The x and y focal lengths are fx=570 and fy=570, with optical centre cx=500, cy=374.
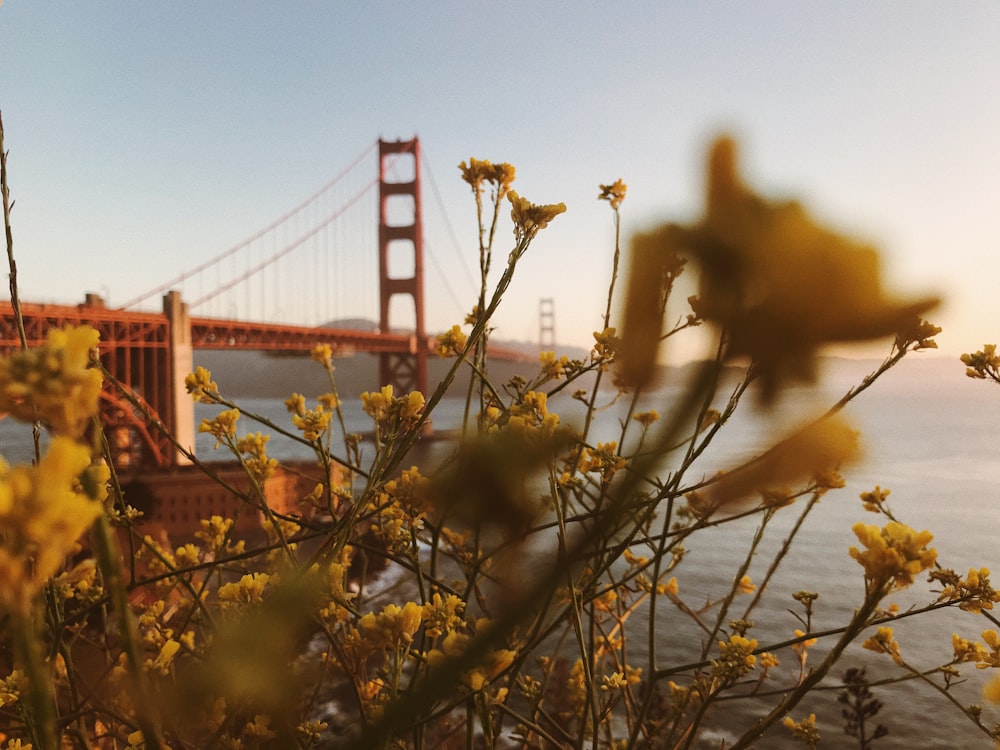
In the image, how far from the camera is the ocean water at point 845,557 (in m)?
0.25

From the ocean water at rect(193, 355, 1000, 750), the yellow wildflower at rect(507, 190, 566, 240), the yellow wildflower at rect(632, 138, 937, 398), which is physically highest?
the yellow wildflower at rect(507, 190, 566, 240)

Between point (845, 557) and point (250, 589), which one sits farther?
point (845, 557)

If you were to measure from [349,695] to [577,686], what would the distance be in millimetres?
8235

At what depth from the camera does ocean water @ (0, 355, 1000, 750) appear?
0.80 ft

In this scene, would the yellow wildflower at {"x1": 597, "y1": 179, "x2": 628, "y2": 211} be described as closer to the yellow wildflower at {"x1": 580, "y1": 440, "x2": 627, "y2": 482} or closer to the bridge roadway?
the yellow wildflower at {"x1": 580, "y1": 440, "x2": 627, "y2": 482}

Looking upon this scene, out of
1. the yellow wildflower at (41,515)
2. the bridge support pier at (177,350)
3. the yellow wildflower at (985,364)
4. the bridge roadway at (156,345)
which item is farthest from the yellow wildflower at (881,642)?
the bridge support pier at (177,350)

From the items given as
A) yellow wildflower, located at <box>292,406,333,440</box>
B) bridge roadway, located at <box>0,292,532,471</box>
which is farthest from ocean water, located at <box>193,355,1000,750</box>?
bridge roadway, located at <box>0,292,532,471</box>

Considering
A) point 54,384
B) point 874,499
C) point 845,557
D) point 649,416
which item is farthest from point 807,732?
point 845,557

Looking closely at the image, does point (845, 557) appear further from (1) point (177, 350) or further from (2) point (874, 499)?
(1) point (177, 350)

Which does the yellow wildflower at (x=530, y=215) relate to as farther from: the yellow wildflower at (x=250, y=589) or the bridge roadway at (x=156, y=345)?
the bridge roadway at (x=156, y=345)

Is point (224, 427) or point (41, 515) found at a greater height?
point (41, 515)

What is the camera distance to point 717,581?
12.4m

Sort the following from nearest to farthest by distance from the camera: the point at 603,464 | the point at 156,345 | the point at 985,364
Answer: the point at 603,464 → the point at 985,364 → the point at 156,345

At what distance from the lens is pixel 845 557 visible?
1438 centimetres
